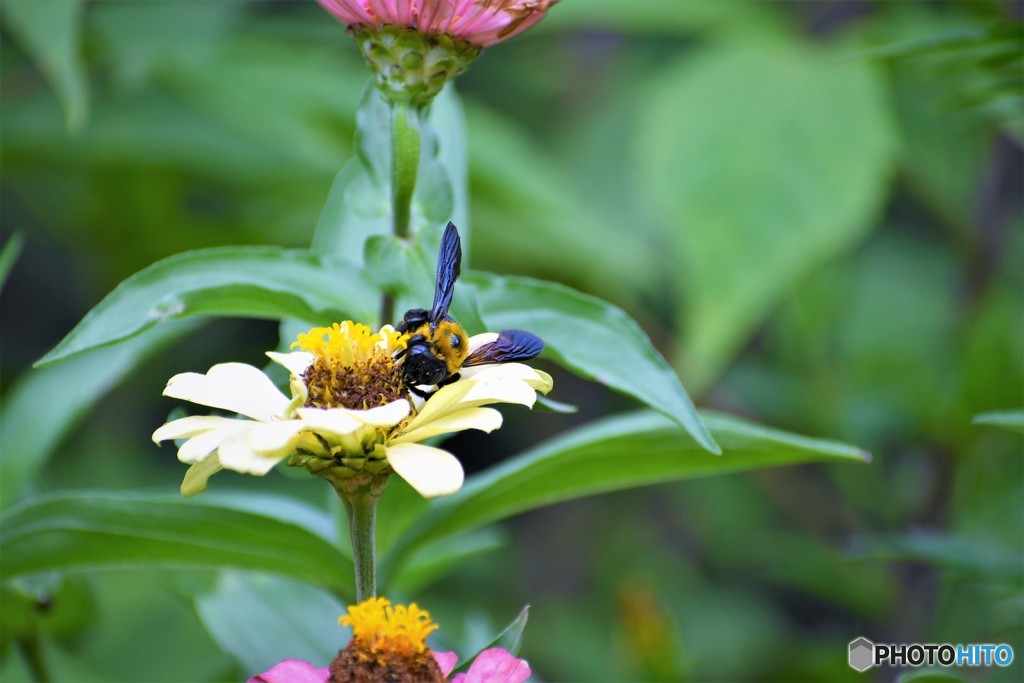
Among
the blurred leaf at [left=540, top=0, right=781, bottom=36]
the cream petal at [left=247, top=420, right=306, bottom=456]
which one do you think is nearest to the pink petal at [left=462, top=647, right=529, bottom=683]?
the cream petal at [left=247, top=420, right=306, bottom=456]

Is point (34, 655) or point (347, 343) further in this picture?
point (34, 655)

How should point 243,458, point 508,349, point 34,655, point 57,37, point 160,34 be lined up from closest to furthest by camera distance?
1. point 243,458
2. point 508,349
3. point 34,655
4. point 57,37
5. point 160,34

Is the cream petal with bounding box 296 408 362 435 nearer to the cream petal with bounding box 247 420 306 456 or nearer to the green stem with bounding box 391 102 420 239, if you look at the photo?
the cream petal with bounding box 247 420 306 456

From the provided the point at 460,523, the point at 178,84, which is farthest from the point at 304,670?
the point at 178,84

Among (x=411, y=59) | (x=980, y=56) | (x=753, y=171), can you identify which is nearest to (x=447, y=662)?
(x=411, y=59)

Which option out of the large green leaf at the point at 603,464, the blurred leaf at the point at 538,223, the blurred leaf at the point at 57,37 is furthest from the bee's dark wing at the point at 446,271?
the blurred leaf at the point at 538,223

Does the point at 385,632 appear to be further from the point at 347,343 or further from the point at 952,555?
the point at 952,555

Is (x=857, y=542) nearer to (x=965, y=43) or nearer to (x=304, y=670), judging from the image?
(x=965, y=43)
